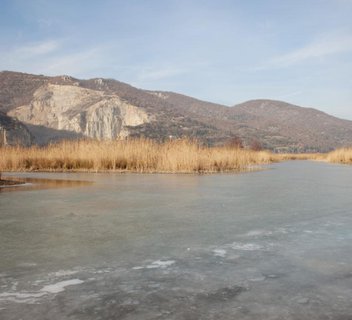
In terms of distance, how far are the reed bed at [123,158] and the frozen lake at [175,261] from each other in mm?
8991

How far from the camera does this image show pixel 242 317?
2.18 m

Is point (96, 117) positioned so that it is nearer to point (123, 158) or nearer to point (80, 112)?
point (80, 112)

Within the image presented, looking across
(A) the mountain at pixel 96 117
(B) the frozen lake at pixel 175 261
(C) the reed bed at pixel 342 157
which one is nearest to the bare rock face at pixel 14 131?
(A) the mountain at pixel 96 117

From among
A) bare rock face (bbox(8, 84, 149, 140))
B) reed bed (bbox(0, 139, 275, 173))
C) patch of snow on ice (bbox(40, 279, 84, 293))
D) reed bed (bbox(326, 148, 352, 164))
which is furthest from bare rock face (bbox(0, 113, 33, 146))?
patch of snow on ice (bbox(40, 279, 84, 293))

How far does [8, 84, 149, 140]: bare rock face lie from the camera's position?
64688 mm

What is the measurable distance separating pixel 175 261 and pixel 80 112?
6501 cm

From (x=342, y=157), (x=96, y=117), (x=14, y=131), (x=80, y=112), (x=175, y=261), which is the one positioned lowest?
(x=175, y=261)

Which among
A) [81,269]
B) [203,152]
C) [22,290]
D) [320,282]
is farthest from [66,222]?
[203,152]

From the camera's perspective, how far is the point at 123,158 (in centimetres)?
1628

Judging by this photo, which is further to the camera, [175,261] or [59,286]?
[175,261]

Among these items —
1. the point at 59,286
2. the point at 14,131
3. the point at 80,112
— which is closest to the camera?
the point at 59,286

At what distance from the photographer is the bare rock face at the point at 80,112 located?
6469 cm

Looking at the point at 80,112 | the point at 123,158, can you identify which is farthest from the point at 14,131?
the point at 123,158

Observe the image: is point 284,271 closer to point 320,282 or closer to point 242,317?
point 320,282
